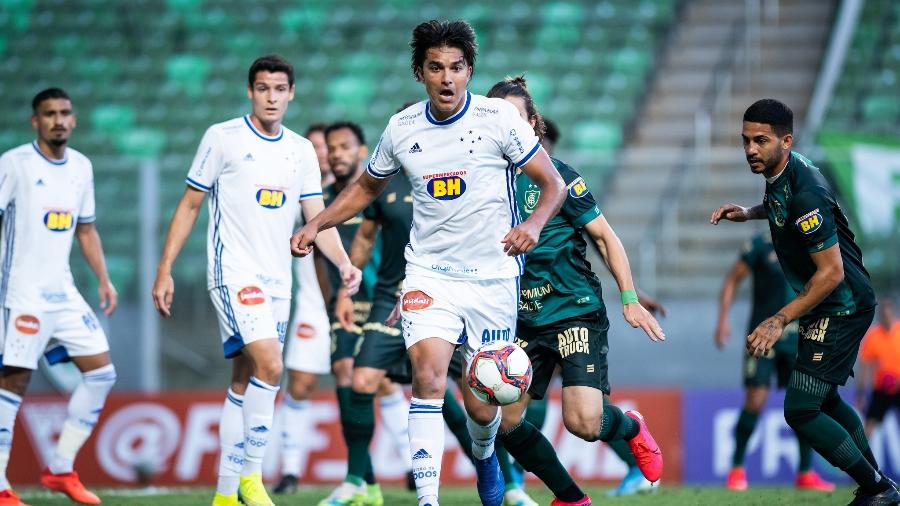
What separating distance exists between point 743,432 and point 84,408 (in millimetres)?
5519

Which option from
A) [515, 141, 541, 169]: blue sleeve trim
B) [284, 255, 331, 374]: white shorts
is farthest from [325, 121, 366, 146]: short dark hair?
[515, 141, 541, 169]: blue sleeve trim

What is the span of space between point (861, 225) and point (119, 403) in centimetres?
803

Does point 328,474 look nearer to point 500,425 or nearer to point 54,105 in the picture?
point 54,105

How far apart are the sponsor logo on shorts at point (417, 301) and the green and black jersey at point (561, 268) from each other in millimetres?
807

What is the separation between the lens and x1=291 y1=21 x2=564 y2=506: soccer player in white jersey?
6504 millimetres

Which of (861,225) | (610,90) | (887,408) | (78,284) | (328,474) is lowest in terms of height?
(328,474)

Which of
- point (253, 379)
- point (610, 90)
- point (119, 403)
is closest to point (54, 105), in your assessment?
point (253, 379)

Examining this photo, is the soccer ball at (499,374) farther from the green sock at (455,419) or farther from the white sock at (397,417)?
the white sock at (397,417)

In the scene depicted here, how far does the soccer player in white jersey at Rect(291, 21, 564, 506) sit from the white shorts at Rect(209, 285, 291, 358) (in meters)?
1.24

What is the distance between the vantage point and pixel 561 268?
7258 millimetres

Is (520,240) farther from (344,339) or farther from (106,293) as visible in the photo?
(106,293)

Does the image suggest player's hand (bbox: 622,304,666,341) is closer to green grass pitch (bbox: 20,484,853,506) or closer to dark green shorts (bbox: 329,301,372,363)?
green grass pitch (bbox: 20,484,853,506)

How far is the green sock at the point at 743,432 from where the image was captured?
11.1 meters

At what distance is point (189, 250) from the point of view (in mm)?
14422
